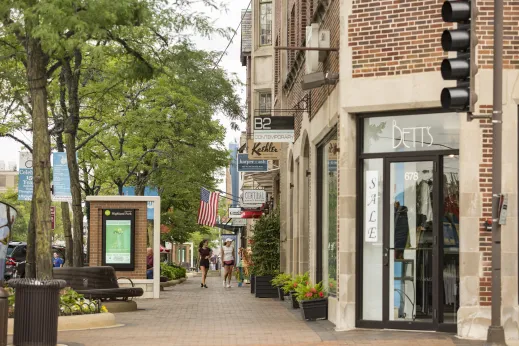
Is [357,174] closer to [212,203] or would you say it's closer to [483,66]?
[483,66]

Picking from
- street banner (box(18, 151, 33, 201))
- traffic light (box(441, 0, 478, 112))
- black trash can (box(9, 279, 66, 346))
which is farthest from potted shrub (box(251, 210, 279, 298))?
traffic light (box(441, 0, 478, 112))

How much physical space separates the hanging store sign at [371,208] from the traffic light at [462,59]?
5.26 meters

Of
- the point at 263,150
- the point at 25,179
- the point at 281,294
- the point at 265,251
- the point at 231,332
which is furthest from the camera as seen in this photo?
the point at 25,179

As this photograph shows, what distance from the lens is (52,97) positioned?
31453 millimetres

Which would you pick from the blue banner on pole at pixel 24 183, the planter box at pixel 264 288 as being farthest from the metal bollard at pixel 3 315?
the blue banner on pole at pixel 24 183

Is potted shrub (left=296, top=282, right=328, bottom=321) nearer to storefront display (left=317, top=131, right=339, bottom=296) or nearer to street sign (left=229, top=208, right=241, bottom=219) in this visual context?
storefront display (left=317, top=131, right=339, bottom=296)

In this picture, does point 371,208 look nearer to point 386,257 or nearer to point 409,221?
point 409,221

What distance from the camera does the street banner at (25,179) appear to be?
31641mm

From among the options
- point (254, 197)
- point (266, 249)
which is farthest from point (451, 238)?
point (254, 197)

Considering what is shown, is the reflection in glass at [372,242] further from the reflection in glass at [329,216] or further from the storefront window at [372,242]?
the reflection in glass at [329,216]

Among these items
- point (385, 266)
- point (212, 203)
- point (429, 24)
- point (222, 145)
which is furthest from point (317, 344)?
point (222, 145)

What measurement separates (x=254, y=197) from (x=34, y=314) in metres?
29.4

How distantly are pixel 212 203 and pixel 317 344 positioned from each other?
28567 millimetres

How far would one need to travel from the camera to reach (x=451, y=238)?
49.9ft
